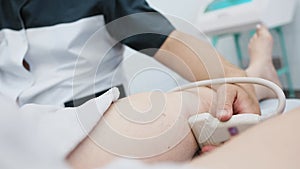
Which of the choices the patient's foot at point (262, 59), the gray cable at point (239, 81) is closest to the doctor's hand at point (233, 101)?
the gray cable at point (239, 81)

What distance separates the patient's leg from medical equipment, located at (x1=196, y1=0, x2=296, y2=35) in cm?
145

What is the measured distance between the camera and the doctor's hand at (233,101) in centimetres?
40

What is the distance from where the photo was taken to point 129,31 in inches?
31.0

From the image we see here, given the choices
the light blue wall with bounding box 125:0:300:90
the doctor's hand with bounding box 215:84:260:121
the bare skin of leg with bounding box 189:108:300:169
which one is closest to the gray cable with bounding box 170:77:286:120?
the doctor's hand with bounding box 215:84:260:121

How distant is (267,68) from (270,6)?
1.00m

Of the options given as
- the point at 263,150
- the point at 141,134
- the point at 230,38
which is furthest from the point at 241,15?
the point at 263,150

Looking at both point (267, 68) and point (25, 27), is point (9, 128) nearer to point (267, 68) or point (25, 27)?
point (25, 27)

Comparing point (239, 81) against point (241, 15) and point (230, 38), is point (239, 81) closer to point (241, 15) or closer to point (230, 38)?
point (241, 15)

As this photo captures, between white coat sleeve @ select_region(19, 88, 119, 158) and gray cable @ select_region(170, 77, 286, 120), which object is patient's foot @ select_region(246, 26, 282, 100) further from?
white coat sleeve @ select_region(19, 88, 119, 158)

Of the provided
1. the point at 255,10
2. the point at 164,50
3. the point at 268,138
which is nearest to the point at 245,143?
the point at 268,138

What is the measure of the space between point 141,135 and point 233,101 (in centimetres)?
13

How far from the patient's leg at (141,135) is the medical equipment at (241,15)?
1.45 metres

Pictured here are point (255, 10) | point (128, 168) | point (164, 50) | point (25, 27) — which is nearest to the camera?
point (128, 168)

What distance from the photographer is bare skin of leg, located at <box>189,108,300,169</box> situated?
0.83 feet
